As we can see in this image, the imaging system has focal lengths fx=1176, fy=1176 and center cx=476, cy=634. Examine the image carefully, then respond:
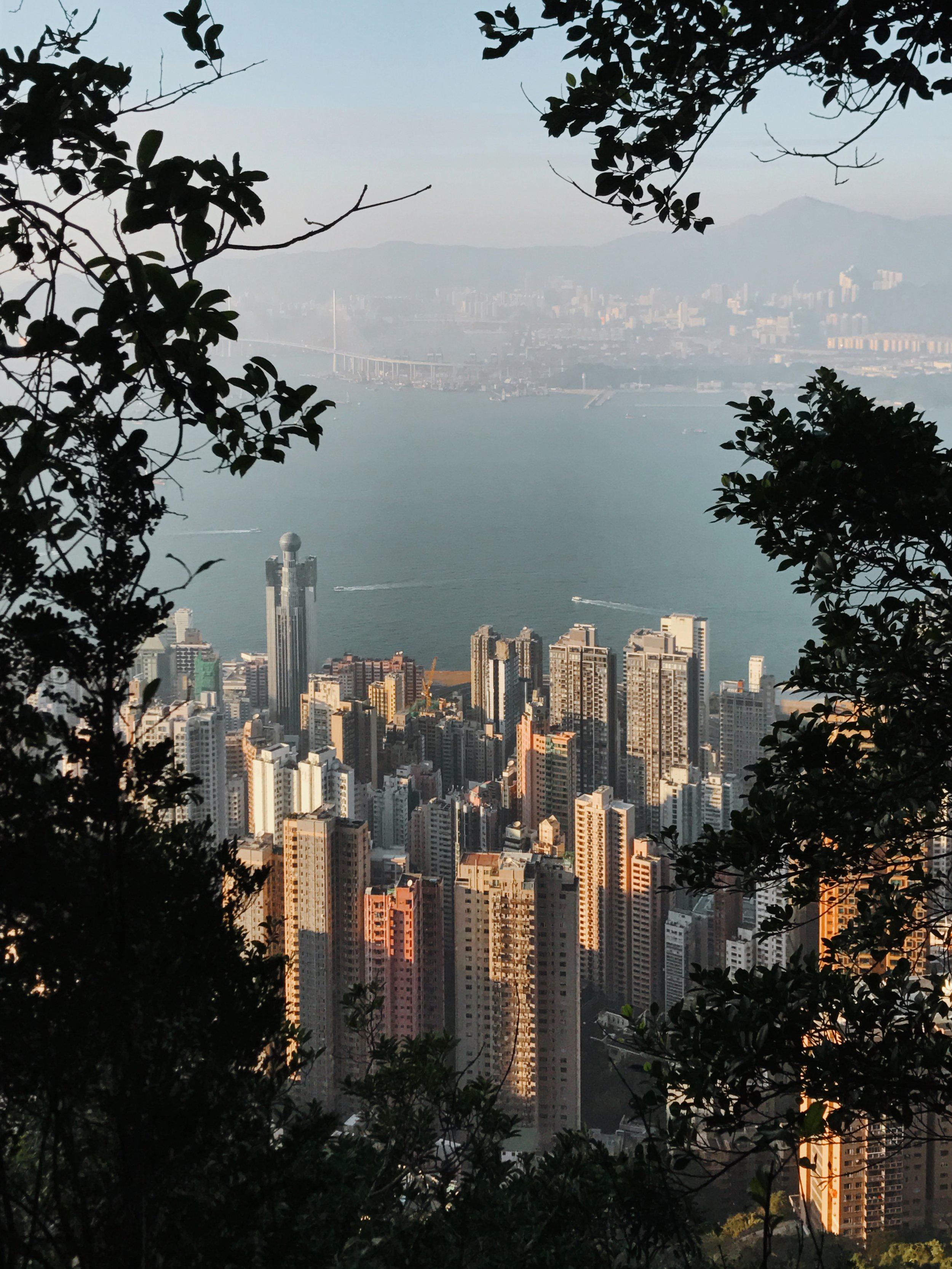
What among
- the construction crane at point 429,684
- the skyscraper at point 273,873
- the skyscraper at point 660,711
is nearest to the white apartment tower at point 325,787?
the skyscraper at point 273,873

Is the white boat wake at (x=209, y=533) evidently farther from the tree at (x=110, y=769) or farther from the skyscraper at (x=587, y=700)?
the tree at (x=110, y=769)

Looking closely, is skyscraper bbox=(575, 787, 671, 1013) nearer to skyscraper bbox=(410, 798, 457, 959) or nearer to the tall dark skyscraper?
skyscraper bbox=(410, 798, 457, 959)

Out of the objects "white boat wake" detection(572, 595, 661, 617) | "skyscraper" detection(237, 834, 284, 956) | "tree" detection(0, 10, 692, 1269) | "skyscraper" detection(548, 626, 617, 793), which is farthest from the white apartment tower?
"white boat wake" detection(572, 595, 661, 617)

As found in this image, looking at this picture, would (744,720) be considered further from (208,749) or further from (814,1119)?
(814,1119)

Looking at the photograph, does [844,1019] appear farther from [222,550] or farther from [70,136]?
[222,550]

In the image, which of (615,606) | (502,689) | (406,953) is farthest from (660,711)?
(406,953)
